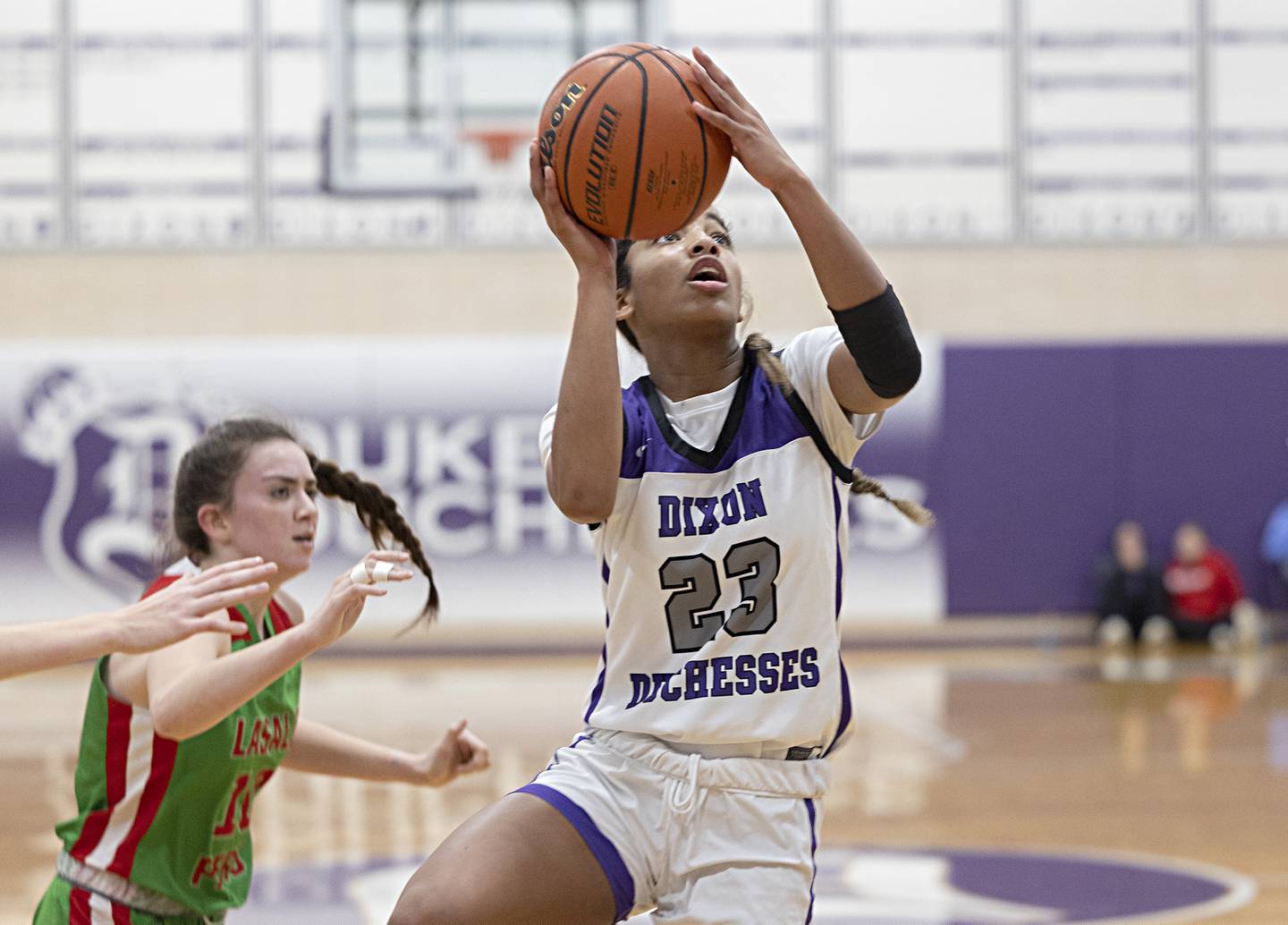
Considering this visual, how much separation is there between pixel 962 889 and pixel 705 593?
3080 millimetres

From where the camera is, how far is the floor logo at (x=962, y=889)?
196 inches

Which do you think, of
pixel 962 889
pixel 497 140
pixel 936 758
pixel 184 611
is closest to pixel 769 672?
pixel 184 611

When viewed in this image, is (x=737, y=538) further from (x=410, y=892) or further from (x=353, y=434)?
(x=353, y=434)

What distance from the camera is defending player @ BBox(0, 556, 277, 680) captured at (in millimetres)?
2148

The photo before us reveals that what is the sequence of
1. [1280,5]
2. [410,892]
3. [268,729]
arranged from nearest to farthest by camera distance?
[410,892], [268,729], [1280,5]

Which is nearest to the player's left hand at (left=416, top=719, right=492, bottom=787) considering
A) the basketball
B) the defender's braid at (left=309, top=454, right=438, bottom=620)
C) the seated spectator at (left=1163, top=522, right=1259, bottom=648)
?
the defender's braid at (left=309, top=454, right=438, bottom=620)

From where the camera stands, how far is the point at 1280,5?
568 inches

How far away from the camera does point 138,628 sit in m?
2.15

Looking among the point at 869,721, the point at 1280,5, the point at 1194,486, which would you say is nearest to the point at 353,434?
the point at 869,721

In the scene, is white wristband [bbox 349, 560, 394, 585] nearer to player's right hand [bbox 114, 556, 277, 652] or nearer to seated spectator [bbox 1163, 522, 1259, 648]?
player's right hand [bbox 114, 556, 277, 652]

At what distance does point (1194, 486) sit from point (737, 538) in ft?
38.2

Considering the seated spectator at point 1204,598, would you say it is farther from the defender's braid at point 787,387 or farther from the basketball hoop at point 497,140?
the defender's braid at point 787,387

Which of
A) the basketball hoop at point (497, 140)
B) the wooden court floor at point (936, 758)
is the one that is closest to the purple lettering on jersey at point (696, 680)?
the wooden court floor at point (936, 758)

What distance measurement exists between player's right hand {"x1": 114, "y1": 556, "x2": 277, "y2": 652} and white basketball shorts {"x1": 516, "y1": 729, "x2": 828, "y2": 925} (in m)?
0.66
